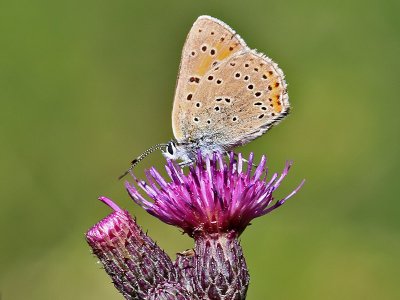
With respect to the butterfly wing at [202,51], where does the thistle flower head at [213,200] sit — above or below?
below

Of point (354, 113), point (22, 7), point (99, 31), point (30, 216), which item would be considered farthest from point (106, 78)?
point (354, 113)

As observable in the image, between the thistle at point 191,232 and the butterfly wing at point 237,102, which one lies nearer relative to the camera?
the thistle at point 191,232

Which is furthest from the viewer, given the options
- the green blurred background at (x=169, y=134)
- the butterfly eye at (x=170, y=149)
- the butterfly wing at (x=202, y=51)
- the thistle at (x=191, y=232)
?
the green blurred background at (x=169, y=134)

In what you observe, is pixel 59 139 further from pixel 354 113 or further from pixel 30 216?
pixel 354 113

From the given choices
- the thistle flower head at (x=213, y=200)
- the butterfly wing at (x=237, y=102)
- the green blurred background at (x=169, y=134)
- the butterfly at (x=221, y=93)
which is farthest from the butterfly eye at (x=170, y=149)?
the green blurred background at (x=169, y=134)

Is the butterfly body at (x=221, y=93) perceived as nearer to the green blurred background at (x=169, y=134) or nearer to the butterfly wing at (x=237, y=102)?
the butterfly wing at (x=237, y=102)

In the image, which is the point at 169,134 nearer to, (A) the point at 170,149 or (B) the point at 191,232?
(A) the point at 170,149

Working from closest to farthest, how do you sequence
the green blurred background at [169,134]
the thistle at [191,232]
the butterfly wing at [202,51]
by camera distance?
the thistle at [191,232] < the butterfly wing at [202,51] < the green blurred background at [169,134]

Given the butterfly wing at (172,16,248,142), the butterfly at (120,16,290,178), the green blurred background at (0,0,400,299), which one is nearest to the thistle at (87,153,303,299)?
the butterfly at (120,16,290,178)
